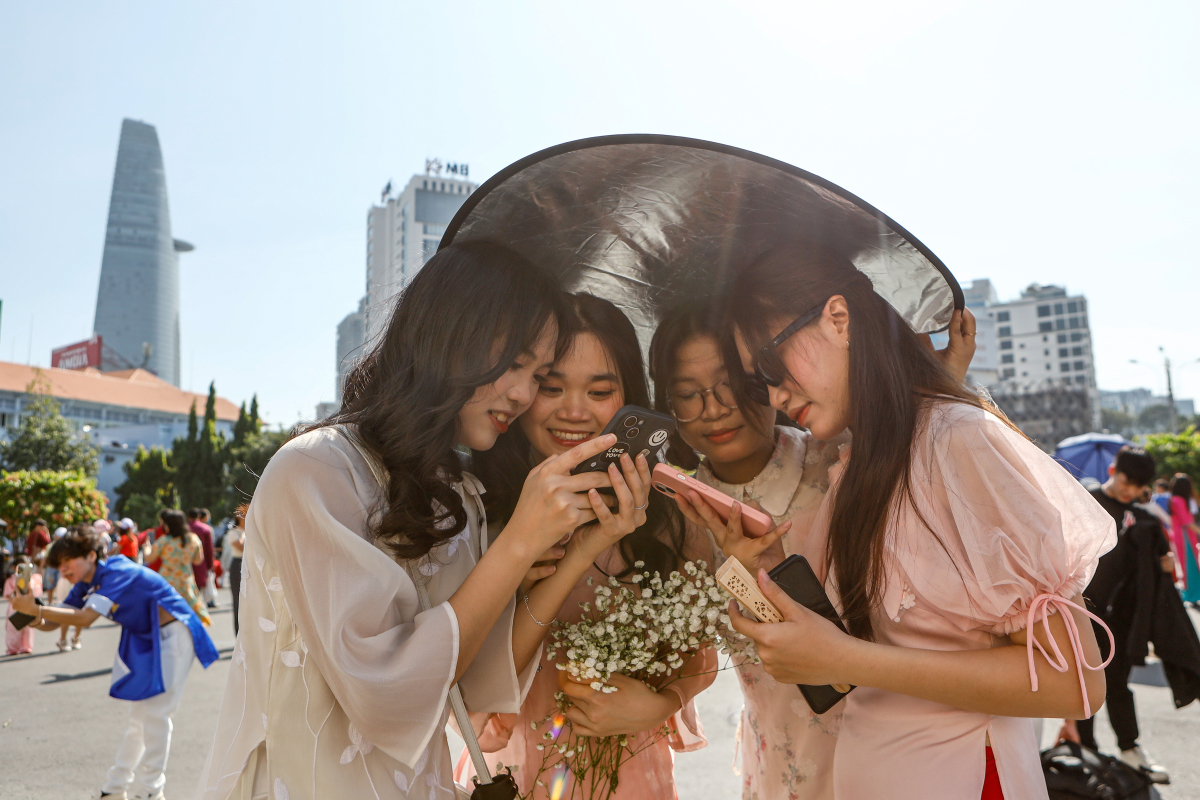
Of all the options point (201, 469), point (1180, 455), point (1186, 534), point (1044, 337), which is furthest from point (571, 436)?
point (1044, 337)

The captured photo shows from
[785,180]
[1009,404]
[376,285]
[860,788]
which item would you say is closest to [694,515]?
[860,788]

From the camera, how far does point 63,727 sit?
6.91m

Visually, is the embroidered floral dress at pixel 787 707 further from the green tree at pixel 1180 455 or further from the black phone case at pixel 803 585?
the green tree at pixel 1180 455

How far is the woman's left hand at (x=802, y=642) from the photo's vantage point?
172 centimetres

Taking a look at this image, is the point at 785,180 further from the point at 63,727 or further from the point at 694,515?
the point at 63,727

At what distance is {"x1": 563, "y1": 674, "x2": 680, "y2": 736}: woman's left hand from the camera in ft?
6.81

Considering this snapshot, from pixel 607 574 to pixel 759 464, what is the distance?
2.45 ft

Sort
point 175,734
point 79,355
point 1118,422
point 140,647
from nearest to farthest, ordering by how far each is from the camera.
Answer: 1. point 140,647
2. point 175,734
3. point 79,355
4. point 1118,422

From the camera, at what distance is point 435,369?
2.01 meters

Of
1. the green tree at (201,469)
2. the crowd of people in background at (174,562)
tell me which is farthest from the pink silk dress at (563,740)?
the green tree at (201,469)

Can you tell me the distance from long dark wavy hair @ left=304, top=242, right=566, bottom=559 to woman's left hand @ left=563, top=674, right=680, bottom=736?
25.4 inches

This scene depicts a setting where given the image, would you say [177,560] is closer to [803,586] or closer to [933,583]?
[803,586]

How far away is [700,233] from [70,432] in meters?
45.2

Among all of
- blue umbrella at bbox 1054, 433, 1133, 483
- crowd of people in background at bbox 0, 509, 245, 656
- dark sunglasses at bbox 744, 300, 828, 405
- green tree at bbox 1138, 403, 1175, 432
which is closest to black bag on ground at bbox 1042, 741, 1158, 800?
dark sunglasses at bbox 744, 300, 828, 405
